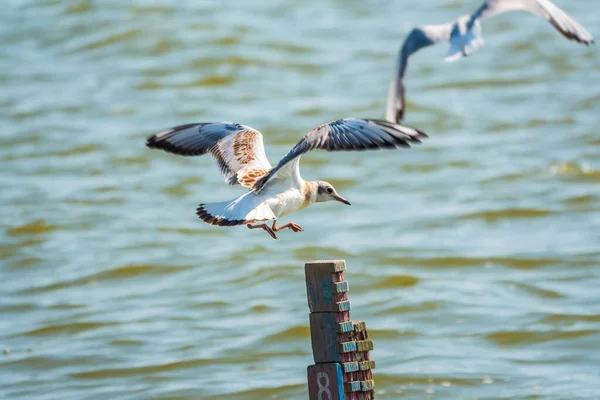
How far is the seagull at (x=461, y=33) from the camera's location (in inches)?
354

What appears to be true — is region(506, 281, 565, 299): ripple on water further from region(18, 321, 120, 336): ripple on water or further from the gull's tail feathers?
the gull's tail feathers

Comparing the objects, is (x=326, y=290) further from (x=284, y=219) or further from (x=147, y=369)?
(x=284, y=219)

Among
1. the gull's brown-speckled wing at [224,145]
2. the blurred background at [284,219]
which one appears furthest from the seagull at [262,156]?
the blurred background at [284,219]

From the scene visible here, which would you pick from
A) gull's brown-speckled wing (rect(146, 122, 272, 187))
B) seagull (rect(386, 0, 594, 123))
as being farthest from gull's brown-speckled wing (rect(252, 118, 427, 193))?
seagull (rect(386, 0, 594, 123))

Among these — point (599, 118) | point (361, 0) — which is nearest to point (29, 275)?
point (599, 118)

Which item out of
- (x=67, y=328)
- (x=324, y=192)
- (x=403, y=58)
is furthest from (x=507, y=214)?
(x=324, y=192)

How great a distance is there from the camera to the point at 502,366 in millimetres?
9820

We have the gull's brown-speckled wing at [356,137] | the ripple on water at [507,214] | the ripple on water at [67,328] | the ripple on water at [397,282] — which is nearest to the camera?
the gull's brown-speckled wing at [356,137]

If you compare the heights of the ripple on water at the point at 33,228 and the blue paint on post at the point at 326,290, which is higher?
the ripple on water at the point at 33,228

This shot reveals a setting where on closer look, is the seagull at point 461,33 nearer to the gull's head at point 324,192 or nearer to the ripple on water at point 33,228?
the gull's head at point 324,192

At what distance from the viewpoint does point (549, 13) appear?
9.19m

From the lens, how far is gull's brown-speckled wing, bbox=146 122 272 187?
22.5ft

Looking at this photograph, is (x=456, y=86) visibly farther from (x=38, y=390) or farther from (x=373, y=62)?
(x=38, y=390)

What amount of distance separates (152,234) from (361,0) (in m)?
12.6
